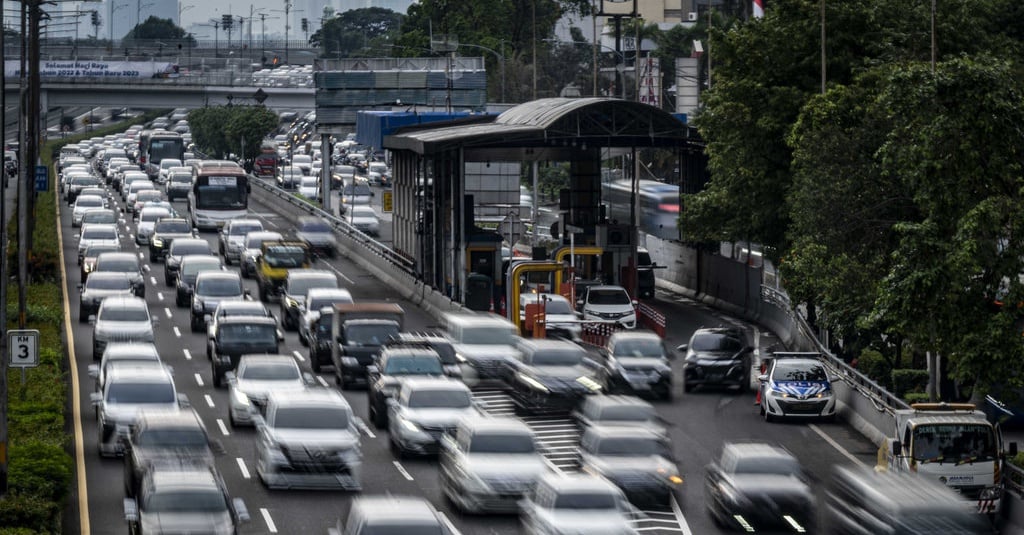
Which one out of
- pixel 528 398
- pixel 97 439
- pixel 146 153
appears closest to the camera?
pixel 97 439

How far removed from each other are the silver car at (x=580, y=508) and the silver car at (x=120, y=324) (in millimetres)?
19283

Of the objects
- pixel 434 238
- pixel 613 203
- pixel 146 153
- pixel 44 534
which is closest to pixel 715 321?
pixel 434 238

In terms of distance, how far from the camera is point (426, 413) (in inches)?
1234

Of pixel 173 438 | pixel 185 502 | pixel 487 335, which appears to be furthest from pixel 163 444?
pixel 487 335

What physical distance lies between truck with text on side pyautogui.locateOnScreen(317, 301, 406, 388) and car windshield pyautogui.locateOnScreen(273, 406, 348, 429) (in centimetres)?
972

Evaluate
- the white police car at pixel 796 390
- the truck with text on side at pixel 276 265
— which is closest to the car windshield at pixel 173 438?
→ the white police car at pixel 796 390

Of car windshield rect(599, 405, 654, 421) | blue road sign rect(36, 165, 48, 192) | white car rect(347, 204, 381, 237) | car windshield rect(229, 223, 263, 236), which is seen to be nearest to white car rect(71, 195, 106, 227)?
blue road sign rect(36, 165, 48, 192)

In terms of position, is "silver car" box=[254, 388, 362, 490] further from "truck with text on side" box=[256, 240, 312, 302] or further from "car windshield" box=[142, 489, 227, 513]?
"truck with text on side" box=[256, 240, 312, 302]

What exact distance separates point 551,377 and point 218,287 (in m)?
15.1

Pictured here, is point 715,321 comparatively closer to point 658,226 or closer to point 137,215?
point 658,226

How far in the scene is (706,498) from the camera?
2784 centimetres

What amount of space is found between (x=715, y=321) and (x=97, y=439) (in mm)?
27238

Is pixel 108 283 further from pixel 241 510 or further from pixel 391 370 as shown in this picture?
pixel 241 510

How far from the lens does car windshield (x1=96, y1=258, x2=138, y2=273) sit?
5288 cm
